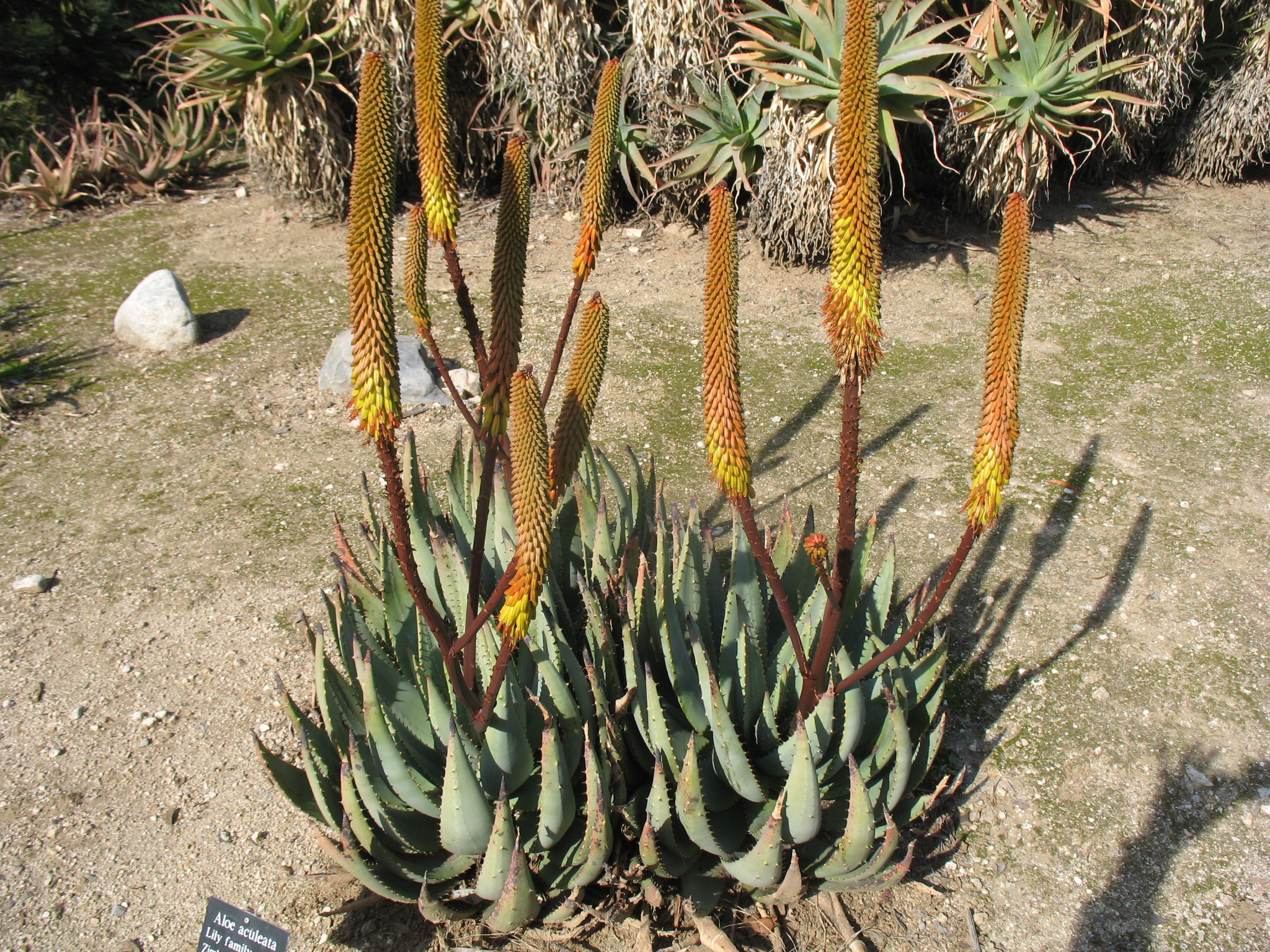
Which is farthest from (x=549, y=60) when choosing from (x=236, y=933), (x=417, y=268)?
(x=236, y=933)

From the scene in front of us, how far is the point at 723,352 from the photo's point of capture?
1719mm

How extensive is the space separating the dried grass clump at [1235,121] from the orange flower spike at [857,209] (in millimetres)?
7710

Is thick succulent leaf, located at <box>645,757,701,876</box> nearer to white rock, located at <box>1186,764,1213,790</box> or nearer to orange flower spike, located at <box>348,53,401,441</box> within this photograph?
orange flower spike, located at <box>348,53,401,441</box>

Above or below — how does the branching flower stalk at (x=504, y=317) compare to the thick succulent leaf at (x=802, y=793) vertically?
above

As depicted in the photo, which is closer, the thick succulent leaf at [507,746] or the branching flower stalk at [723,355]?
→ the branching flower stalk at [723,355]

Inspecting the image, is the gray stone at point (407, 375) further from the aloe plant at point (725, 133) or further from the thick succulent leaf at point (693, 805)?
the thick succulent leaf at point (693, 805)

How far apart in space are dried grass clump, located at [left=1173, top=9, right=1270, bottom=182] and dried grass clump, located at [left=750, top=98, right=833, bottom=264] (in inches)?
154

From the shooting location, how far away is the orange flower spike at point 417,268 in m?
2.22

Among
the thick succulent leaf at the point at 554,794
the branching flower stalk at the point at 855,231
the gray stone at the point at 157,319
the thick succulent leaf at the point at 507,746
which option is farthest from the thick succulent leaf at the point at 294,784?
the gray stone at the point at 157,319

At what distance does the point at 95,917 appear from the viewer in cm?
253

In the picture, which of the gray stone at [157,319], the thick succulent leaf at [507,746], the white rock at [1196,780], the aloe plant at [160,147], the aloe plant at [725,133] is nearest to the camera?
Answer: the thick succulent leaf at [507,746]

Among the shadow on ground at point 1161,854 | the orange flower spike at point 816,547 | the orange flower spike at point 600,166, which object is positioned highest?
the orange flower spike at point 600,166

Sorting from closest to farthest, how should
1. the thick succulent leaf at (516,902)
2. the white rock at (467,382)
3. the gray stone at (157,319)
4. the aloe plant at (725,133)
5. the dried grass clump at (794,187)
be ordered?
the thick succulent leaf at (516,902) → the white rock at (467,382) → the gray stone at (157,319) → the dried grass clump at (794,187) → the aloe plant at (725,133)

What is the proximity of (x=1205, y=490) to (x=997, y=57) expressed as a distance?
327 cm
